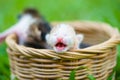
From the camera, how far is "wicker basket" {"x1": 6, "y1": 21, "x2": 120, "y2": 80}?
86.1 inches

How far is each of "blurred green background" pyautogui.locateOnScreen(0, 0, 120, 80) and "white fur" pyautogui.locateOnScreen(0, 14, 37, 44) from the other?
2.60 ft

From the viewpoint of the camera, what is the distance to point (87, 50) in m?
2.20

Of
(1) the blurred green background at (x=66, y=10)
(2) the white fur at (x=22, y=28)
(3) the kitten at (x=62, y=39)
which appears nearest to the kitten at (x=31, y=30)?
(2) the white fur at (x=22, y=28)

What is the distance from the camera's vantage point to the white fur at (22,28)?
2734 millimetres

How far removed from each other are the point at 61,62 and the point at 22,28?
0.72 m

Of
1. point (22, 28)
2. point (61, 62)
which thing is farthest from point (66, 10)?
point (61, 62)

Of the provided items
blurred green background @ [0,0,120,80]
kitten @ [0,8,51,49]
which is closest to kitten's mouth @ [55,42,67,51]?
kitten @ [0,8,51,49]

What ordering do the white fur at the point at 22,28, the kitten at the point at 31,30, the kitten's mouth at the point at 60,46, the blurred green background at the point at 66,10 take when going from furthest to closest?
1. the blurred green background at the point at 66,10
2. the white fur at the point at 22,28
3. the kitten at the point at 31,30
4. the kitten's mouth at the point at 60,46

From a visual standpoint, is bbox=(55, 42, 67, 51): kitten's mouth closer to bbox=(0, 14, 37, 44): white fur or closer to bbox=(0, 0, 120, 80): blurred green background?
bbox=(0, 14, 37, 44): white fur

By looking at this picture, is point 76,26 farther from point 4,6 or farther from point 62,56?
point 4,6

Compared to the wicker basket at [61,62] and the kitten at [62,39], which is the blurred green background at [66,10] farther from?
the kitten at [62,39]

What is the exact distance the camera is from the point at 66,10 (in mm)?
4359

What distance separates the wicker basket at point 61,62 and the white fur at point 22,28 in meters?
0.32

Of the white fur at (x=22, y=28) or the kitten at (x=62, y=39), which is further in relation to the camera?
the white fur at (x=22, y=28)
